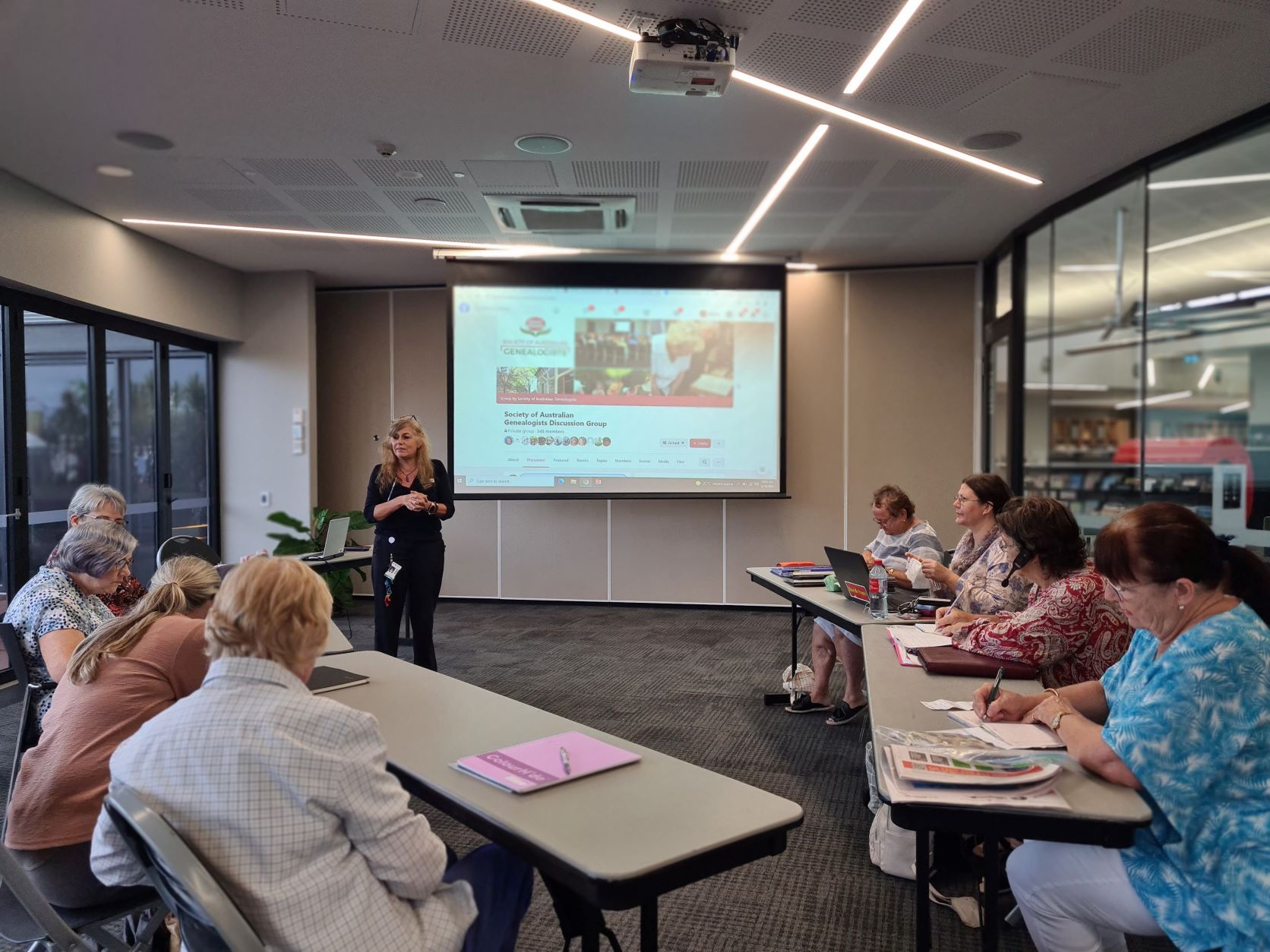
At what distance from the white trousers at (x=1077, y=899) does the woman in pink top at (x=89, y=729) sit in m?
1.86

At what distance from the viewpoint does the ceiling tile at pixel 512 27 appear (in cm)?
298

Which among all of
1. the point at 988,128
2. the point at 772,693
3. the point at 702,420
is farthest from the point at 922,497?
the point at 988,128

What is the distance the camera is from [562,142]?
169 inches

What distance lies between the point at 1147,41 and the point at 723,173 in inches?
82.9

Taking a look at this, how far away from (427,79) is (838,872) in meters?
3.43

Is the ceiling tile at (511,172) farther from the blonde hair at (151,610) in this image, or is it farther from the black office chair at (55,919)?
the black office chair at (55,919)

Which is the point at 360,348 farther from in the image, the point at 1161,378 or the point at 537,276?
the point at 1161,378

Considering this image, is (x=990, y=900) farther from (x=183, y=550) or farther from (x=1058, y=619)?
Answer: (x=183, y=550)

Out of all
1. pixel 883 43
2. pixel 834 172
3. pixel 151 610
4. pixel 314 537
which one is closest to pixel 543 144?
pixel 834 172

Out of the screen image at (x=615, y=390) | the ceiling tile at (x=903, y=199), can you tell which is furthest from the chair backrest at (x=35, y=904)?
the screen image at (x=615, y=390)

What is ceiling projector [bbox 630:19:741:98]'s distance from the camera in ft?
10.3

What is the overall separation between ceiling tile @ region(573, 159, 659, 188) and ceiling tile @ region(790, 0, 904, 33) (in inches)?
63.4

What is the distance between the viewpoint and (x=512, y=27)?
3111mm

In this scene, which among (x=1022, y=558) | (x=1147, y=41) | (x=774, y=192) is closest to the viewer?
(x=1022, y=558)
